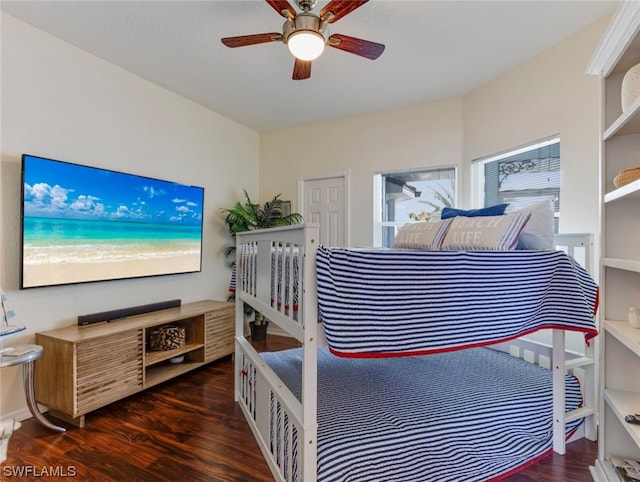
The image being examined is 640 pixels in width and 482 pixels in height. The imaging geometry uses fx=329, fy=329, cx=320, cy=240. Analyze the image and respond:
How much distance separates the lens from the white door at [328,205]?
160 inches

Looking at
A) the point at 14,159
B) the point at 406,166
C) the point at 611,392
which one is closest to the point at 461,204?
the point at 406,166

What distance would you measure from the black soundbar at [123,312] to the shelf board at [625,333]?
309 cm

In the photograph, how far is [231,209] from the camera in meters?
4.06

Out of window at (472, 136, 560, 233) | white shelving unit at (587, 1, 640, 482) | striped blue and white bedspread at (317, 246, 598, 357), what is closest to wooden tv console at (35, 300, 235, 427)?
striped blue and white bedspread at (317, 246, 598, 357)

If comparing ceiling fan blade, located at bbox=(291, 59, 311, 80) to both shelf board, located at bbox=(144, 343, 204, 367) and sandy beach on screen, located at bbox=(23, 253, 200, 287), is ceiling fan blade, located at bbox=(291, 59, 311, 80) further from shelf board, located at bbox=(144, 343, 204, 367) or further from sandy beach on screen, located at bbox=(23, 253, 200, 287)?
shelf board, located at bbox=(144, 343, 204, 367)

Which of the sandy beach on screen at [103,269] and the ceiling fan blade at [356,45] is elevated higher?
the ceiling fan blade at [356,45]

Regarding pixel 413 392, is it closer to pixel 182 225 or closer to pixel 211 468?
pixel 211 468

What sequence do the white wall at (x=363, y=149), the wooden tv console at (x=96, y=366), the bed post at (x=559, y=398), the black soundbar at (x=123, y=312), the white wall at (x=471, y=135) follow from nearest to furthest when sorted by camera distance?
1. the bed post at (x=559, y=398)
2. the wooden tv console at (x=96, y=366)
3. the white wall at (x=471, y=135)
4. the black soundbar at (x=123, y=312)
5. the white wall at (x=363, y=149)

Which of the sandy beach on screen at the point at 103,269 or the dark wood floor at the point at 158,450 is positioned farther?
the sandy beach on screen at the point at 103,269

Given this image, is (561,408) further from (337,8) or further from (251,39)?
(251,39)

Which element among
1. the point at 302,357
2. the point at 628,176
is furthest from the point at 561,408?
the point at 302,357

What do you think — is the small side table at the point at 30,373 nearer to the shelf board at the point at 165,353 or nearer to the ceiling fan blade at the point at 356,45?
the shelf board at the point at 165,353

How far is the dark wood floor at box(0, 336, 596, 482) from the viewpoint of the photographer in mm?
1632

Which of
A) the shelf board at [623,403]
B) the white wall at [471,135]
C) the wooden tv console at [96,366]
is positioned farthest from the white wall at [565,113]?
the wooden tv console at [96,366]
